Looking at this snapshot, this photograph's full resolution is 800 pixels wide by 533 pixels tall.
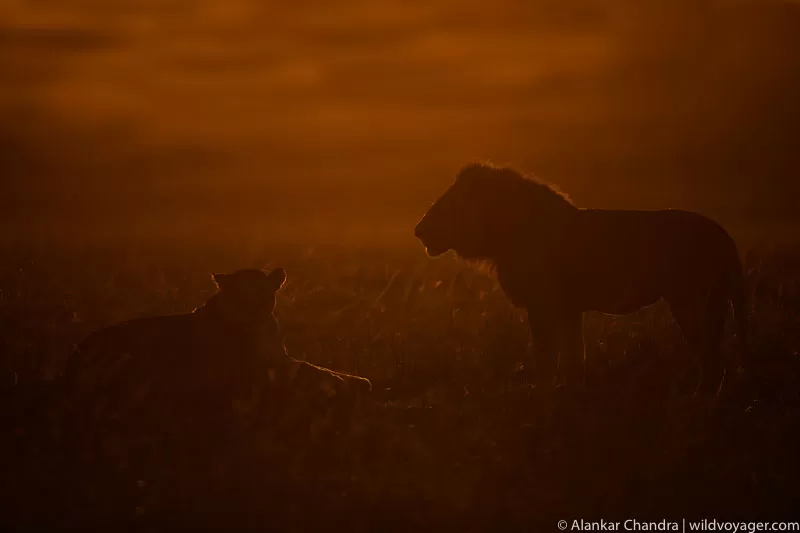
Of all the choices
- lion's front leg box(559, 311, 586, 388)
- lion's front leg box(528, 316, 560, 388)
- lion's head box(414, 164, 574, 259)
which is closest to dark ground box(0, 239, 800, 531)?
lion's front leg box(559, 311, 586, 388)

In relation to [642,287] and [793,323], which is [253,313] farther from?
[793,323]

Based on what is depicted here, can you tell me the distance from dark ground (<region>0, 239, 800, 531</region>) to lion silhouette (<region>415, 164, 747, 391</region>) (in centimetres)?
43

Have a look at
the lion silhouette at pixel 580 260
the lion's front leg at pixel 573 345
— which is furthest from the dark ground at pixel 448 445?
the lion silhouette at pixel 580 260

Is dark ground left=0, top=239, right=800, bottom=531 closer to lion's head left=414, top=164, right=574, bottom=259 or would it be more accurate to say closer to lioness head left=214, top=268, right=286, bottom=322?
lioness head left=214, top=268, right=286, bottom=322

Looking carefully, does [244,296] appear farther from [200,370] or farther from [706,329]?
[706,329]

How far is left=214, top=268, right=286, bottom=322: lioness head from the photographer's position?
8.34 meters

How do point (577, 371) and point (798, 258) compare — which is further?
point (798, 258)

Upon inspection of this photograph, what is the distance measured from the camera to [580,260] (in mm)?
9430

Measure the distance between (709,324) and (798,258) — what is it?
29.6ft

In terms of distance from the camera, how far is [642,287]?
30.5 feet

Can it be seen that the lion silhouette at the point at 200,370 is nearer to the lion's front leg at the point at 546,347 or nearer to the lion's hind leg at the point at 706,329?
the lion's front leg at the point at 546,347

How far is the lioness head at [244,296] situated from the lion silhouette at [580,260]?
7.16 feet

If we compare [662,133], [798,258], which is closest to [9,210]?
[798,258]

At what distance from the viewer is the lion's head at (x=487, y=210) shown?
9.72 metres
